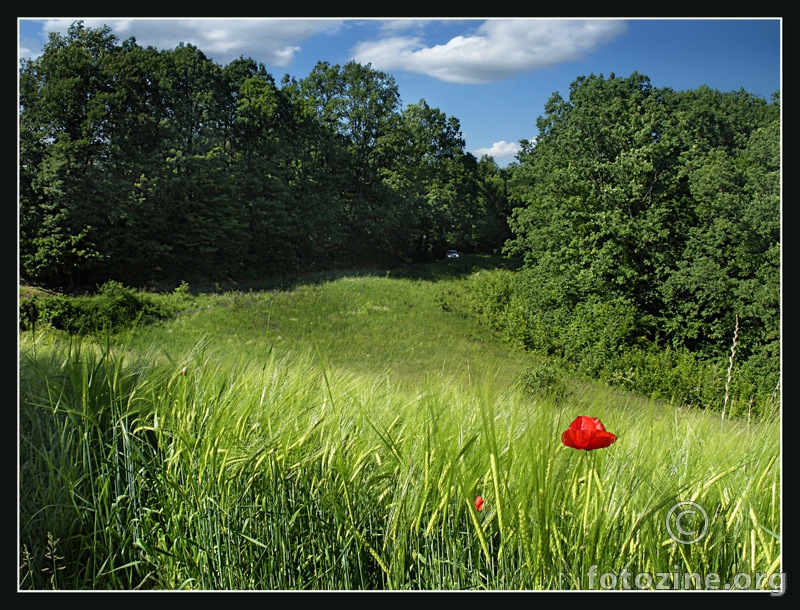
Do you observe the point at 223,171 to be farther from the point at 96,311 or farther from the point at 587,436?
the point at 587,436

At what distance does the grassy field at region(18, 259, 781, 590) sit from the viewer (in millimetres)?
2129

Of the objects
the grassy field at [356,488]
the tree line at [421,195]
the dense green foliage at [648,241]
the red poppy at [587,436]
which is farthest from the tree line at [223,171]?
the red poppy at [587,436]

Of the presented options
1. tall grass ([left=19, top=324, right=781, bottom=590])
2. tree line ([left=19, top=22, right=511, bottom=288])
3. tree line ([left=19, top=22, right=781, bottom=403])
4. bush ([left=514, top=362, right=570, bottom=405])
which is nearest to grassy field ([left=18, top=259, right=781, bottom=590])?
tall grass ([left=19, top=324, right=781, bottom=590])

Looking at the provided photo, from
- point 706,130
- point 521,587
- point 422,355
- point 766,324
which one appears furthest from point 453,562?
point 706,130

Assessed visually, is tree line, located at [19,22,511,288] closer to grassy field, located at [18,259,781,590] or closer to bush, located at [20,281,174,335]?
bush, located at [20,281,174,335]

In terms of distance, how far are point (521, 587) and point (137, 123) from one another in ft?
10.00

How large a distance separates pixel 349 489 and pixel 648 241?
275cm

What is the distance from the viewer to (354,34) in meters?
3.15

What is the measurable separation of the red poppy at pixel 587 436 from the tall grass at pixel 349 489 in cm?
22

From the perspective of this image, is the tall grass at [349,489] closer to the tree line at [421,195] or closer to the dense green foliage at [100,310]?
the dense green foliage at [100,310]

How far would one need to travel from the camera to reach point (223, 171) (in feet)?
11.9

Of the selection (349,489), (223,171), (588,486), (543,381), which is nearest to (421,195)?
(223,171)
